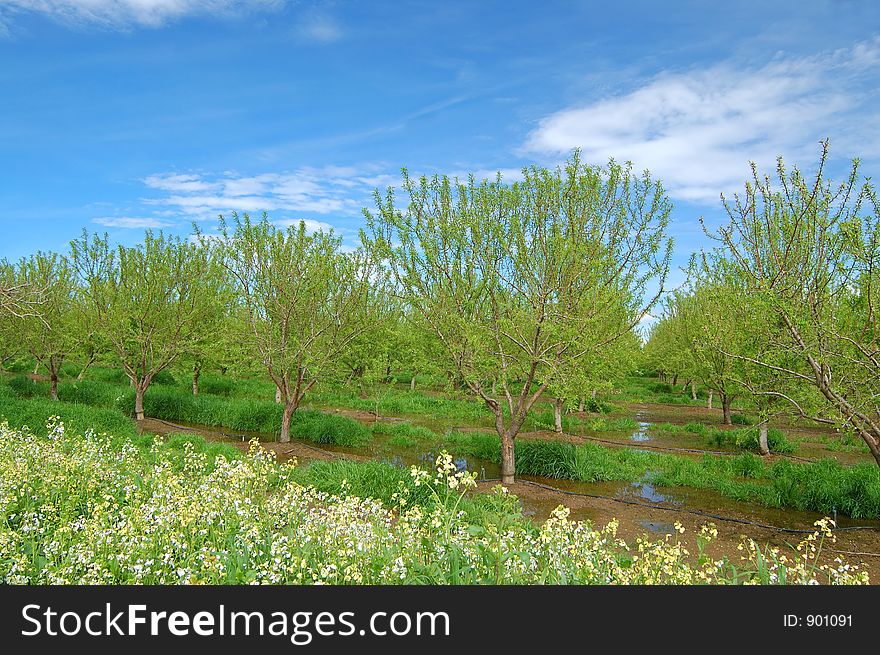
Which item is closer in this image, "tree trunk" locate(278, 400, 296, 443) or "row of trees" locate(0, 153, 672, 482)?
"row of trees" locate(0, 153, 672, 482)

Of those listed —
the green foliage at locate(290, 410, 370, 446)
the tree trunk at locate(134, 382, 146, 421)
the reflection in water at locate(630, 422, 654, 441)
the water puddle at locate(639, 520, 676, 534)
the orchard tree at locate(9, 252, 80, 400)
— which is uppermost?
the orchard tree at locate(9, 252, 80, 400)

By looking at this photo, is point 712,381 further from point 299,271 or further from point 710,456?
point 299,271

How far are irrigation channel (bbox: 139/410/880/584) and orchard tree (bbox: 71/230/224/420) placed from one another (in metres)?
3.94

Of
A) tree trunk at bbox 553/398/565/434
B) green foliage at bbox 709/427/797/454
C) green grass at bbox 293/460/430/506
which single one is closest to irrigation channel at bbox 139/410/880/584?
green foliage at bbox 709/427/797/454

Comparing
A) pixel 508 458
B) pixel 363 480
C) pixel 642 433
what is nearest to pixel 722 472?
pixel 508 458

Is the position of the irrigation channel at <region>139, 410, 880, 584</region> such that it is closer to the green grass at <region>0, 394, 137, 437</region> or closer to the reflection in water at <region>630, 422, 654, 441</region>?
the green grass at <region>0, 394, 137, 437</region>

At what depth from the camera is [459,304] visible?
14.5 m

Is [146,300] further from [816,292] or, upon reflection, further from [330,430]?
[816,292]

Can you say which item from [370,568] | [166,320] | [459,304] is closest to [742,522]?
[459,304]

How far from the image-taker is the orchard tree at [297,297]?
63.0ft

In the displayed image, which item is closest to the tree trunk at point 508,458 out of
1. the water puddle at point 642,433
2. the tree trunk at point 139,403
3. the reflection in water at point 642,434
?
the water puddle at point 642,433

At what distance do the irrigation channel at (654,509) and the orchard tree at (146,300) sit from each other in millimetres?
3936

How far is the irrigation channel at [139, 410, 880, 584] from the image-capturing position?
11.4 metres

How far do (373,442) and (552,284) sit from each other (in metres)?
11.5
